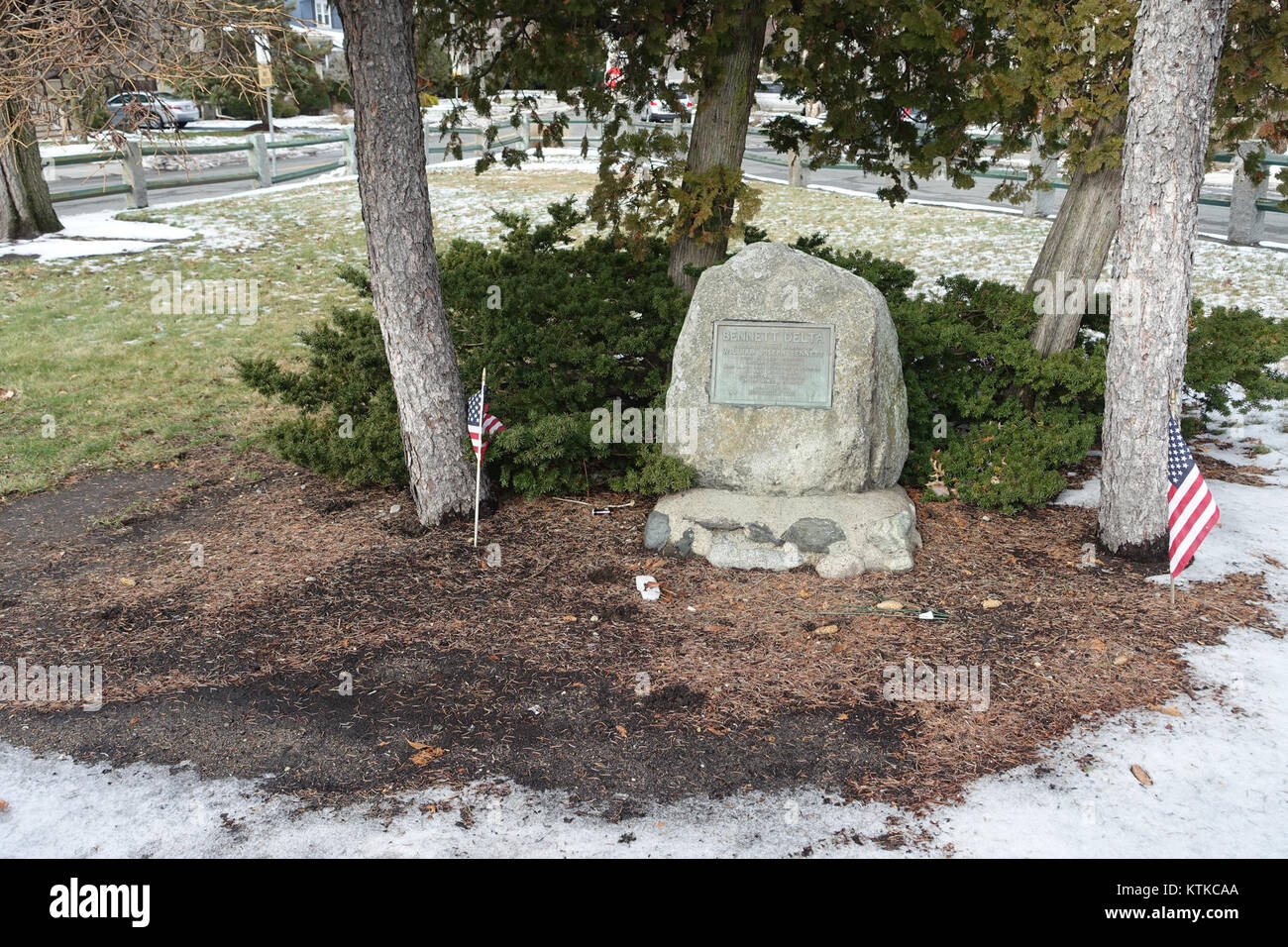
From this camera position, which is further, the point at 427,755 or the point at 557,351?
the point at 557,351

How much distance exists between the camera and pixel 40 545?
682cm

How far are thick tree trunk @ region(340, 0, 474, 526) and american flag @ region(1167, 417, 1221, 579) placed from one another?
4604mm

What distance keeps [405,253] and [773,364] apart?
253 cm

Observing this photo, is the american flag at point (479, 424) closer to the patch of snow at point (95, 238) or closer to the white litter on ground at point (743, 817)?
the white litter on ground at point (743, 817)

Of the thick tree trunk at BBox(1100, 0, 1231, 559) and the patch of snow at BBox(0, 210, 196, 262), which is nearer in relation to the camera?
the thick tree trunk at BBox(1100, 0, 1231, 559)

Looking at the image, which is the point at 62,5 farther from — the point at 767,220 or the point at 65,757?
the point at 767,220

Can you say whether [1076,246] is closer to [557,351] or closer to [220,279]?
[557,351]

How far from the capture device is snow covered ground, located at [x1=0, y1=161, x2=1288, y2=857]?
13.1 ft

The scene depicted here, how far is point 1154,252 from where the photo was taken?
5.87m

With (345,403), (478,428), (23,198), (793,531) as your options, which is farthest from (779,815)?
(23,198)

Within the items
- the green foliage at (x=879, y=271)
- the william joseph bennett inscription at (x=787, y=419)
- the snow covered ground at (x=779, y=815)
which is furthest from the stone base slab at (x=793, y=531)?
the green foliage at (x=879, y=271)

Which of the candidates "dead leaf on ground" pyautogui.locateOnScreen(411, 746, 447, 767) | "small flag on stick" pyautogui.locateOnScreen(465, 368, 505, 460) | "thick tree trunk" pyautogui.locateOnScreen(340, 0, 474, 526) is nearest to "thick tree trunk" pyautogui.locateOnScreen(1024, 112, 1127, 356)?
"small flag on stick" pyautogui.locateOnScreen(465, 368, 505, 460)

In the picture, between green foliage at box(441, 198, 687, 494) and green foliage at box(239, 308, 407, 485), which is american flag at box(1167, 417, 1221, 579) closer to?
green foliage at box(441, 198, 687, 494)

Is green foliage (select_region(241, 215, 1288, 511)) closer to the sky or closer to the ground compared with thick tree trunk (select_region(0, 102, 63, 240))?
closer to the ground
